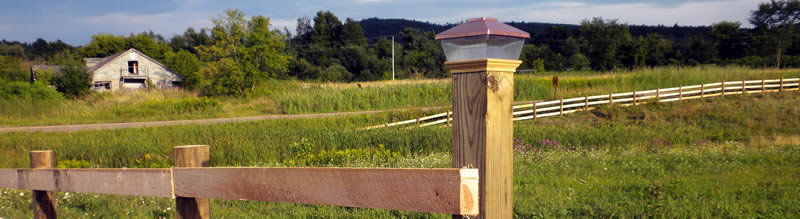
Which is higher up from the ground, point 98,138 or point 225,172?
point 225,172

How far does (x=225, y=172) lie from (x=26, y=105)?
93.8ft

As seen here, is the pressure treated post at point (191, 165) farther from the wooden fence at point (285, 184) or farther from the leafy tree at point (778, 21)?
the leafy tree at point (778, 21)

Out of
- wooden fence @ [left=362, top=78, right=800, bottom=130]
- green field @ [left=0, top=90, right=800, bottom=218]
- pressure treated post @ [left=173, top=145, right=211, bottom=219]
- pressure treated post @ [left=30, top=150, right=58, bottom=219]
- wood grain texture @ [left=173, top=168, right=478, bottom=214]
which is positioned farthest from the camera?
wooden fence @ [left=362, top=78, right=800, bottom=130]

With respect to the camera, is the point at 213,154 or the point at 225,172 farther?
the point at 213,154

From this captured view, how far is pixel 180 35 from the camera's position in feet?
313

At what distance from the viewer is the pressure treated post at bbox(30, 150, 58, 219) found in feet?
11.8

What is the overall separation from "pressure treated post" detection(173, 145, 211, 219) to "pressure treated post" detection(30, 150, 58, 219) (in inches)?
63.3

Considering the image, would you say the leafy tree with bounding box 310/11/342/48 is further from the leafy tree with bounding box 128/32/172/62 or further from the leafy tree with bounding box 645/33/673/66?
the leafy tree with bounding box 645/33/673/66

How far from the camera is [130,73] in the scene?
152ft

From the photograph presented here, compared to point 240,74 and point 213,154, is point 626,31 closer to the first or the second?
point 240,74

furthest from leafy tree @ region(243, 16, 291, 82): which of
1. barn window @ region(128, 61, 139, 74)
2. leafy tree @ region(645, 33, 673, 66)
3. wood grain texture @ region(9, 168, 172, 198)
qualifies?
leafy tree @ region(645, 33, 673, 66)

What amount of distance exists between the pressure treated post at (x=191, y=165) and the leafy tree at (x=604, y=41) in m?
60.0

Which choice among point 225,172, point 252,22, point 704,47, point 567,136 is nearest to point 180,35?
point 252,22

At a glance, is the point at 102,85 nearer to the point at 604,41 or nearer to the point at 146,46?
the point at 146,46
